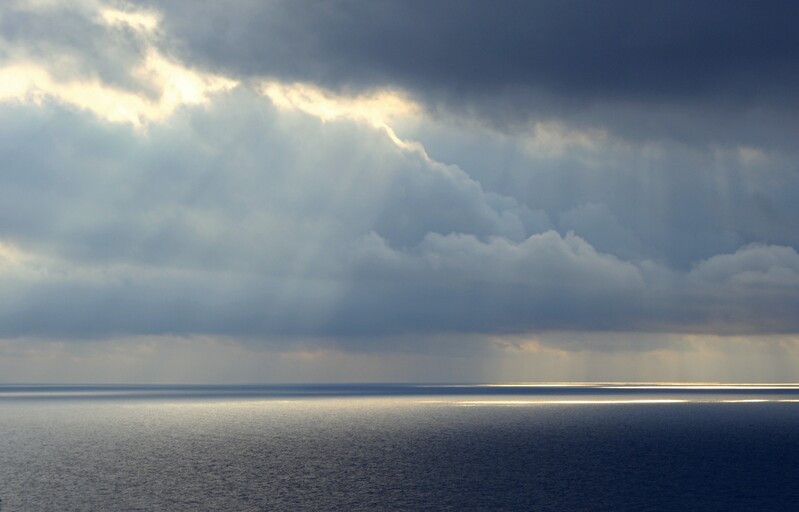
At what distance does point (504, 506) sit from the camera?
78938 millimetres

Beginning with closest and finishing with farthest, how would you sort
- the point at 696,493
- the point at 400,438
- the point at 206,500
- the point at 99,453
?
the point at 206,500 < the point at 696,493 < the point at 99,453 < the point at 400,438

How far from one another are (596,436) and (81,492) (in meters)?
110

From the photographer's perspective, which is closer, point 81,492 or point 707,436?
point 81,492

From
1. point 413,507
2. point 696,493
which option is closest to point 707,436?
point 696,493

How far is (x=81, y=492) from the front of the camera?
8850 cm

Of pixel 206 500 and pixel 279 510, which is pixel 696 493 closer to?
pixel 279 510

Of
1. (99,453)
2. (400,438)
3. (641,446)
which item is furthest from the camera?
(400,438)

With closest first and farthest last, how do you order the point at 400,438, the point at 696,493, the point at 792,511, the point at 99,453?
the point at 792,511
the point at 696,493
the point at 99,453
the point at 400,438

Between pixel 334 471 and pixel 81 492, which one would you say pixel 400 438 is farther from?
pixel 81 492

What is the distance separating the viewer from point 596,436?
170m

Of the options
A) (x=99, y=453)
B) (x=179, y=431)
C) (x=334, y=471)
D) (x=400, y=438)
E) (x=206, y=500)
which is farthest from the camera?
(x=179, y=431)

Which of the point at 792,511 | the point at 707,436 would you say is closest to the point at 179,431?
the point at 707,436

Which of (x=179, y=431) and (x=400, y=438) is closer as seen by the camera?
(x=400, y=438)

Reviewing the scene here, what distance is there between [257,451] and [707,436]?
91.2 m
